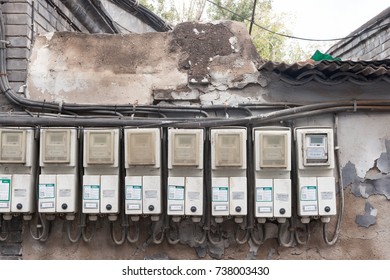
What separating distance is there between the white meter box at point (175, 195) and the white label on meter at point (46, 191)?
812 millimetres

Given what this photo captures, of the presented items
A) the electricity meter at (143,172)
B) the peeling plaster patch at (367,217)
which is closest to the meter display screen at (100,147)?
the electricity meter at (143,172)

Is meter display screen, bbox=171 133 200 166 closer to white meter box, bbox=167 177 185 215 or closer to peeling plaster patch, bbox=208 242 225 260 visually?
white meter box, bbox=167 177 185 215

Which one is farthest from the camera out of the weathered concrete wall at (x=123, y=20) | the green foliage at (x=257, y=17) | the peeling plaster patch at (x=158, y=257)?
the green foliage at (x=257, y=17)

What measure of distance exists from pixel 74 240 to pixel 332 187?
6.24ft

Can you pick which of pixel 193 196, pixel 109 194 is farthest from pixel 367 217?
pixel 109 194

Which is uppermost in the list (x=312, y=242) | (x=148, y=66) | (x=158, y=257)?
(x=148, y=66)

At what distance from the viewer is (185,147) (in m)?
3.19

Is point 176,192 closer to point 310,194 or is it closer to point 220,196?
point 220,196

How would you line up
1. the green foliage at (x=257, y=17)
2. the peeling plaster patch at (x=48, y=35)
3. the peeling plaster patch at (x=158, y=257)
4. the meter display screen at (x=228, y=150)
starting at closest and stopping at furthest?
the meter display screen at (x=228, y=150), the peeling plaster patch at (x=158, y=257), the peeling plaster patch at (x=48, y=35), the green foliage at (x=257, y=17)

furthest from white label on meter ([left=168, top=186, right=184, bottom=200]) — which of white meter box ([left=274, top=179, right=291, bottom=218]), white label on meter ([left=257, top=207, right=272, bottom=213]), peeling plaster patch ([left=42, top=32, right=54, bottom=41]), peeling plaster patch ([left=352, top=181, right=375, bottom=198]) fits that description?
peeling plaster patch ([left=42, top=32, right=54, bottom=41])

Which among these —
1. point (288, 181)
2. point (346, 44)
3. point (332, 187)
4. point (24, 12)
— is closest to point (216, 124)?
point (288, 181)

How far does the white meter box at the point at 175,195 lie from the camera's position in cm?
317

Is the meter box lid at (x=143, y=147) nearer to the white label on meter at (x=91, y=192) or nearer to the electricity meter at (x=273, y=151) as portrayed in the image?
the white label on meter at (x=91, y=192)

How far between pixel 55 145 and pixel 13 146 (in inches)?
11.5
